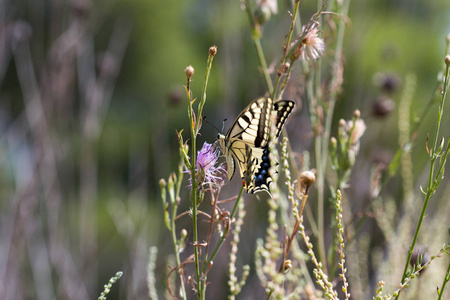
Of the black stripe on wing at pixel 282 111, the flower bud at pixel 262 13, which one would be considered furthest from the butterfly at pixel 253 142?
the flower bud at pixel 262 13

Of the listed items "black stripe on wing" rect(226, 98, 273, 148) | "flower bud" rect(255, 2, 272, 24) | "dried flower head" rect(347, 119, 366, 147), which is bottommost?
"dried flower head" rect(347, 119, 366, 147)

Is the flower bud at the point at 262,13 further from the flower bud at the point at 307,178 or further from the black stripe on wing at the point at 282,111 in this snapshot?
the flower bud at the point at 307,178

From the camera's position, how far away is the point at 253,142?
2.61ft

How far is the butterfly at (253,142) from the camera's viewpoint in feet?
2.39

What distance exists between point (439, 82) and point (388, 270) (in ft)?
1.21

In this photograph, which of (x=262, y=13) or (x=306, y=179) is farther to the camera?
(x=262, y=13)

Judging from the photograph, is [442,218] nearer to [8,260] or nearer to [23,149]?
[8,260]

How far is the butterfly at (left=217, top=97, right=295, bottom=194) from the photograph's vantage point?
727 mm

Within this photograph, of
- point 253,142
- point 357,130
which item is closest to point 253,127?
point 253,142

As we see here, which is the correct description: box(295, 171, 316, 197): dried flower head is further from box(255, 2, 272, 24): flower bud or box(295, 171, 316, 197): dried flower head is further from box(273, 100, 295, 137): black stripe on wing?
box(255, 2, 272, 24): flower bud

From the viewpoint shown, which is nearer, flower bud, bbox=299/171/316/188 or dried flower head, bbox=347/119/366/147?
flower bud, bbox=299/171/316/188

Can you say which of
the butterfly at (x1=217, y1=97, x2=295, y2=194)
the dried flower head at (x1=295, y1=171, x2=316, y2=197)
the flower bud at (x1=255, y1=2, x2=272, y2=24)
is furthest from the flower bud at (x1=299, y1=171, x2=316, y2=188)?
the flower bud at (x1=255, y1=2, x2=272, y2=24)

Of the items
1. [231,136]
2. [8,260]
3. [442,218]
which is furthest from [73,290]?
[442,218]

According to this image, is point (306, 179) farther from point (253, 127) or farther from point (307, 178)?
point (253, 127)
